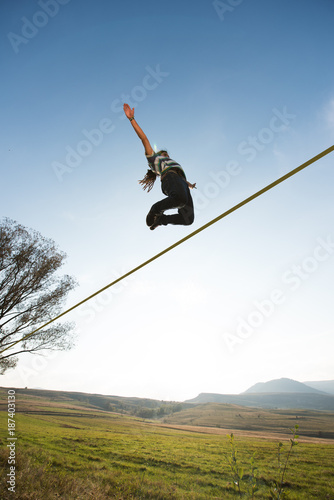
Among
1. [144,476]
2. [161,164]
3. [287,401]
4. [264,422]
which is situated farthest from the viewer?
[287,401]

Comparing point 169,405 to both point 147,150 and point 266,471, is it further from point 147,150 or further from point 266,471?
point 147,150

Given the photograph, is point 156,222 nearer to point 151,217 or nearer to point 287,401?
point 151,217

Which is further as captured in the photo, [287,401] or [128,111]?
[287,401]

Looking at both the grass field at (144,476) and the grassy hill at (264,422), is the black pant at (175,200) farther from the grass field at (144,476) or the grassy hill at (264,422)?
the grassy hill at (264,422)

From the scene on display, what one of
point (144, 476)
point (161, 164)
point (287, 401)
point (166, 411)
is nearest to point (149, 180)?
point (161, 164)

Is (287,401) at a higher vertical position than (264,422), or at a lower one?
lower

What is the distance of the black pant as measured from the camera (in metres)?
3.11

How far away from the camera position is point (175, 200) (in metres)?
3.12

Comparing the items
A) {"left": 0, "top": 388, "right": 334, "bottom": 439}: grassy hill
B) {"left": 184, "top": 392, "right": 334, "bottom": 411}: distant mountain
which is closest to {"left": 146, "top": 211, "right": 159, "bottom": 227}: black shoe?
{"left": 0, "top": 388, "right": 334, "bottom": 439}: grassy hill

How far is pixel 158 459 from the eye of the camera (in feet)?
50.1

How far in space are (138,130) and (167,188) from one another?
987 millimetres

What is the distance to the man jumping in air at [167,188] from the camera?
123 inches

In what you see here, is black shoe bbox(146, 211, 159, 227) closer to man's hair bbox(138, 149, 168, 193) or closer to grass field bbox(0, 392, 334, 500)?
man's hair bbox(138, 149, 168, 193)

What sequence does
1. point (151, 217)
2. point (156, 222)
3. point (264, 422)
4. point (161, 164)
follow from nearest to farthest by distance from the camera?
point (161, 164) < point (151, 217) < point (156, 222) < point (264, 422)
